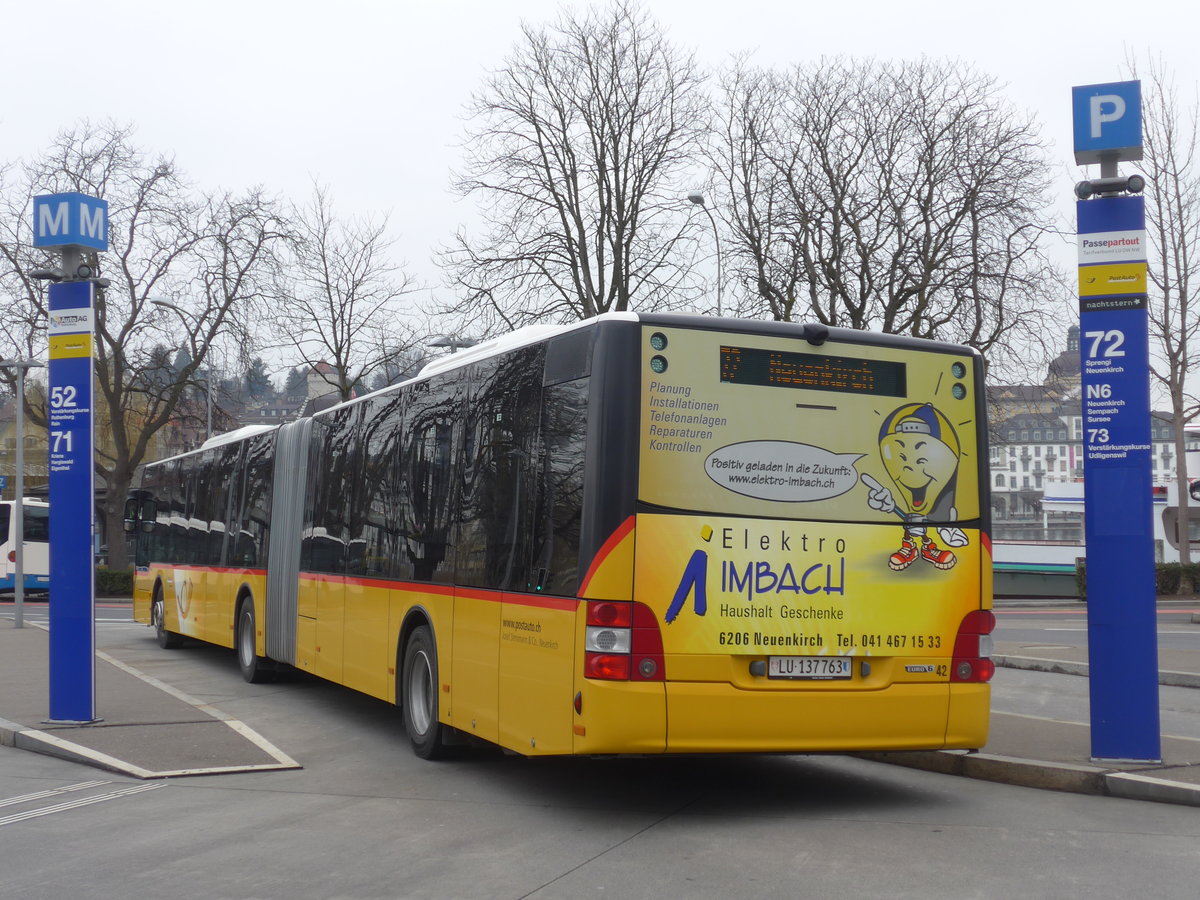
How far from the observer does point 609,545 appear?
24.4ft

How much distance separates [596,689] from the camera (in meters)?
7.36

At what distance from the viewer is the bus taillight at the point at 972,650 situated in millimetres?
8109

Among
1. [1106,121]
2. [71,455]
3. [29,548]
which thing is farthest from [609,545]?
[29,548]

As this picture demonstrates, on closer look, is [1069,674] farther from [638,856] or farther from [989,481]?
[638,856]

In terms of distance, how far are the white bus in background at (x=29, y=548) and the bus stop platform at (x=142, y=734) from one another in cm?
2958

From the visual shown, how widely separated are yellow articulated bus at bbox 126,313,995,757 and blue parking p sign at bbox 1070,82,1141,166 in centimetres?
203

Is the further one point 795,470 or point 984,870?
point 795,470

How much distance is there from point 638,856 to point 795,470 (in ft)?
7.77

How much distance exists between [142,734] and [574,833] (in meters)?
5.00

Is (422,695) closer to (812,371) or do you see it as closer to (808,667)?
(808,667)

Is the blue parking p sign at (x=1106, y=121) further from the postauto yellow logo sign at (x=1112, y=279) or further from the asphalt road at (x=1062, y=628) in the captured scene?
the asphalt road at (x=1062, y=628)

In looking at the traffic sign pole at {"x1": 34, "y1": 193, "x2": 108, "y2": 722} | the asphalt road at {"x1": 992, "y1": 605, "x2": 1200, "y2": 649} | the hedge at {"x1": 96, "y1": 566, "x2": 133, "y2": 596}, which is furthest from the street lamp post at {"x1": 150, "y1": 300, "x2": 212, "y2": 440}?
the traffic sign pole at {"x1": 34, "y1": 193, "x2": 108, "y2": 722}

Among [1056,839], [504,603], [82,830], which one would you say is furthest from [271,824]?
[1056,839]

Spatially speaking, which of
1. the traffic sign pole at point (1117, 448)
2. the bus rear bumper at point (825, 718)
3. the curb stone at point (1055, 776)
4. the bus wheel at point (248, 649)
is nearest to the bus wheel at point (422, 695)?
the bus rear bumper at point (825, 718)
